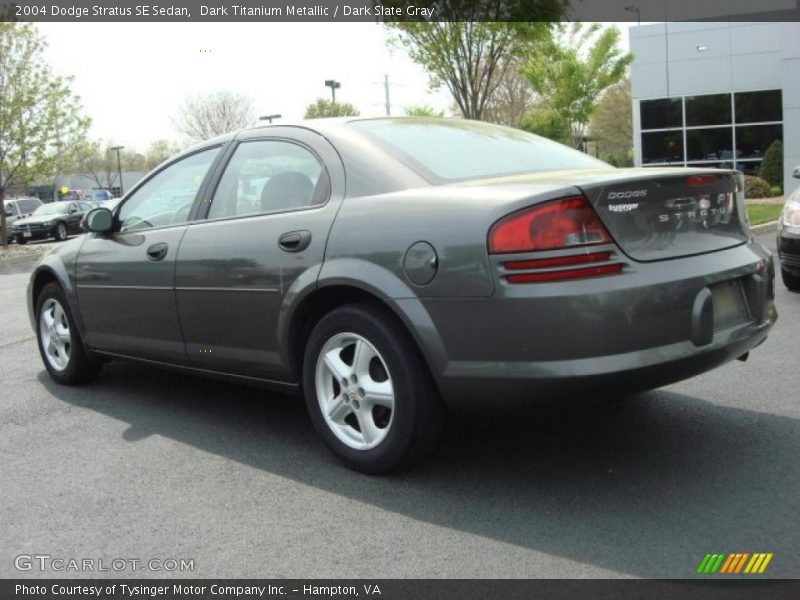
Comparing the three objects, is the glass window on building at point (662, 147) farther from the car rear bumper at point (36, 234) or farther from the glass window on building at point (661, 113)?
the car rear bumper at point (36, 234)

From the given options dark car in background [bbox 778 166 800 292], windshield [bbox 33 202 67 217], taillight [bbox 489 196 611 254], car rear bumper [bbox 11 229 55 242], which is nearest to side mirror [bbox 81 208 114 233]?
taillight [bbox 489 196 611 254]

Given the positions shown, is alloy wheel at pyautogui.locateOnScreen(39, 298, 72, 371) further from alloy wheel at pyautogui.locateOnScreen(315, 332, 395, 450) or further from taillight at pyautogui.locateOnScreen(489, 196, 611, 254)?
taillight at pyautogui.locateOnScreen(489, 196, 611, 254)

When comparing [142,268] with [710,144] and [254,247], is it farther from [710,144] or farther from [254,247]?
[710,144]

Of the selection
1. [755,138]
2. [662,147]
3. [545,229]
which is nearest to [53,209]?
[662,147]

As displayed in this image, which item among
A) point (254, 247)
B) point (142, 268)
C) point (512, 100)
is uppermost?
point (512, 100)

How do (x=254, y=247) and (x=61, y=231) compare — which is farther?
(x=61, y=231)

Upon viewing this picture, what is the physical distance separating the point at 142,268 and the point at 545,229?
258 centimetres

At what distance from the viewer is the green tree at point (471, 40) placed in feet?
61.9

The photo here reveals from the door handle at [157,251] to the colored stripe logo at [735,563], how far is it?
10.3ft

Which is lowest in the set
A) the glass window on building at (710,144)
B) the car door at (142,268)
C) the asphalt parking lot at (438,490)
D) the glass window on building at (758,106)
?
the asphalt parking lot at (438,490)

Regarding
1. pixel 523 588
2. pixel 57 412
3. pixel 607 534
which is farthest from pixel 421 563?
pixel 57 412

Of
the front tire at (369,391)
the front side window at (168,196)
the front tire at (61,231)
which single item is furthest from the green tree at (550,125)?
the front tire at (369,391)

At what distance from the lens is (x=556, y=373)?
308cm

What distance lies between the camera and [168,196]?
16.2 feet
